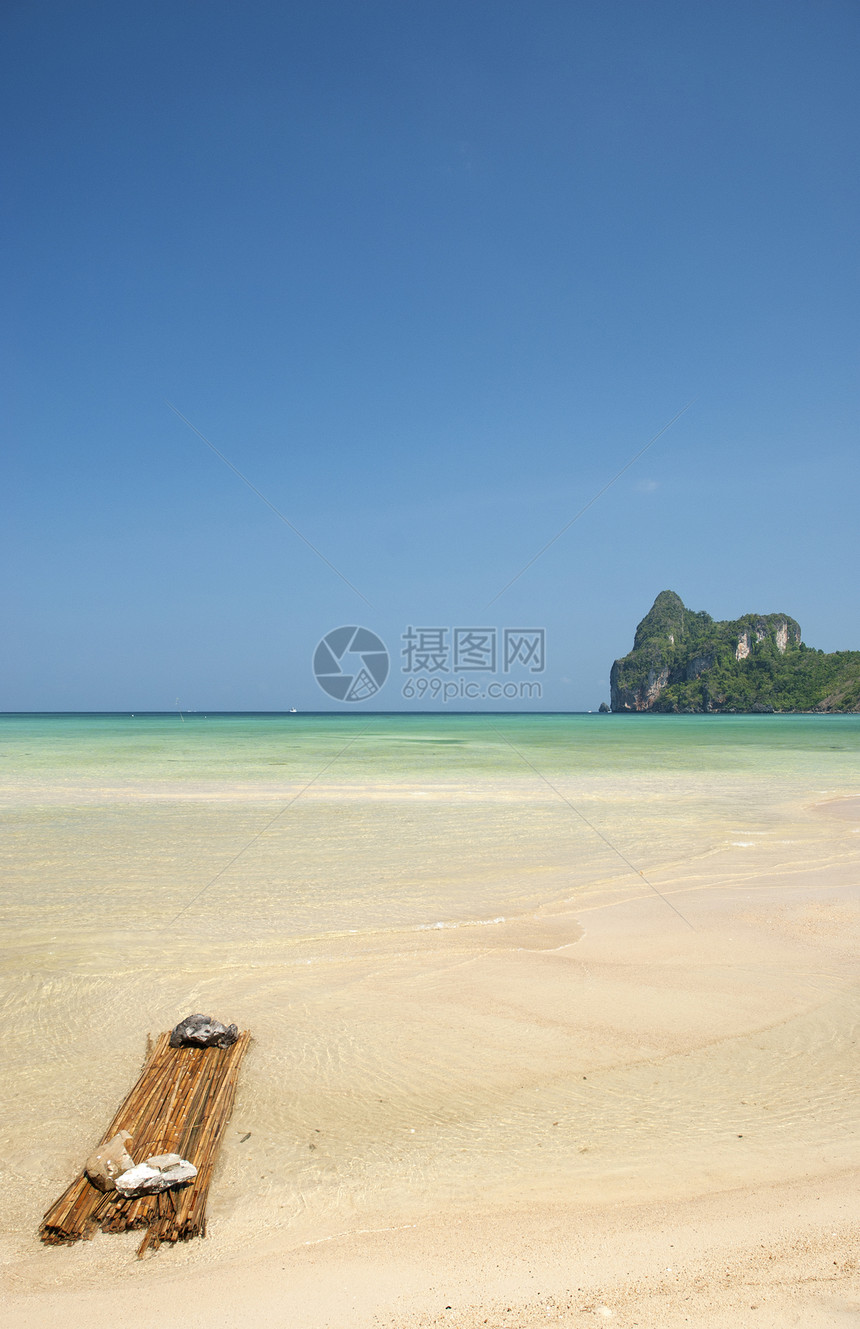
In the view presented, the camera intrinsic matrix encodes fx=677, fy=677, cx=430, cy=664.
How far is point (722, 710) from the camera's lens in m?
152

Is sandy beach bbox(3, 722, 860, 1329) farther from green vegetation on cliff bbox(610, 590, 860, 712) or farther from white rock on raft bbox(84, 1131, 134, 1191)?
green vegetation on cliff bbox(610, 590, 860, 712)

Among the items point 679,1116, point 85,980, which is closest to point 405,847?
point 85,980

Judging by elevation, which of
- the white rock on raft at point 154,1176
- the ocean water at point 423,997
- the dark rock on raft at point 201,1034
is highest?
the white rock on raft at point 154,1176

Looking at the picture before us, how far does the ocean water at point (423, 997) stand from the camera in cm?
318

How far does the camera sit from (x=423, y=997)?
4.96 metres

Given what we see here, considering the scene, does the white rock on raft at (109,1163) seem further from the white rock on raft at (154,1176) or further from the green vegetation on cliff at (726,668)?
the green vegetation on cliff at (726,668)

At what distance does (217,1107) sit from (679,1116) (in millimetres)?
2369

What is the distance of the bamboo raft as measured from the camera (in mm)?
2621

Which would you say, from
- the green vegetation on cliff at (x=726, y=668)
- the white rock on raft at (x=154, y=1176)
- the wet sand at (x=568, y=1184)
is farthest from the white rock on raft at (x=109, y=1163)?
the green vegetation on cliff at (x=726, y=668)

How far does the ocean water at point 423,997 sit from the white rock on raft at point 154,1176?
178mm

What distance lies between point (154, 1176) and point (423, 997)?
2.46 m

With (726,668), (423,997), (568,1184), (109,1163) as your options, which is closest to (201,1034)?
(109,1163)

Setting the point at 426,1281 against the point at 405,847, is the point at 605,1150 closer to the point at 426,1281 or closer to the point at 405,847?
the point at 426,1281

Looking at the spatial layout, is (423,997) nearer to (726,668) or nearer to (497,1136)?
(497,1136)
